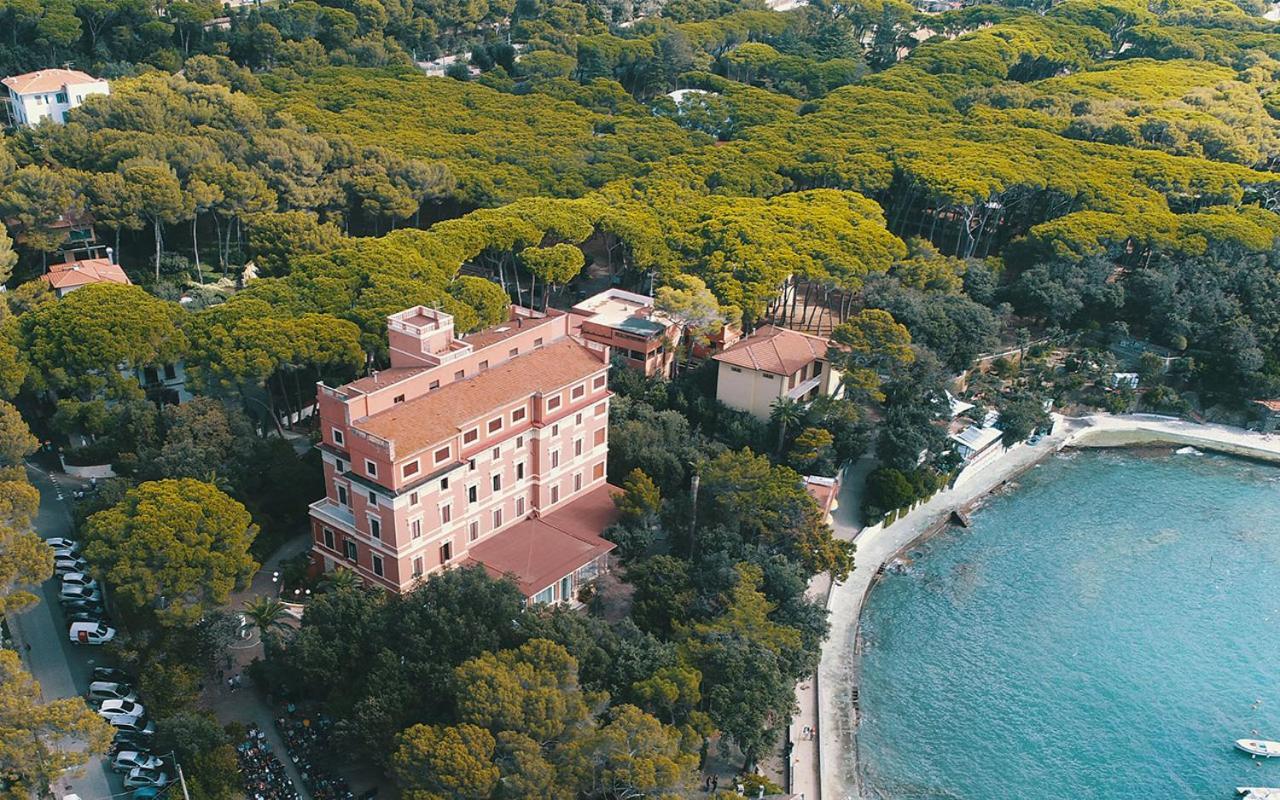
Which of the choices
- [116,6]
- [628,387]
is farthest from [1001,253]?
[116,6]

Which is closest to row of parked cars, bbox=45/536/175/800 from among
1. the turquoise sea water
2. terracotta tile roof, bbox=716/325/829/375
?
the turquoise sea water

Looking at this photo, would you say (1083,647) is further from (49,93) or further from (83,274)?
(49,93)

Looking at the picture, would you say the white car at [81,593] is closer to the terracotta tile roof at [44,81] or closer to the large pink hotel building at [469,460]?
the large pink hotel building at [469,460]

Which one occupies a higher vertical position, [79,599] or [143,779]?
[79,599]

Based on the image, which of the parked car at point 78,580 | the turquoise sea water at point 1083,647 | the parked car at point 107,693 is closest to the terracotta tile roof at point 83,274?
the parked car at point 78,580

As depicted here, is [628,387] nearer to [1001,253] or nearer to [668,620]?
[668,620]

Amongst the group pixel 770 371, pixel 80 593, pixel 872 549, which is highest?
pixel 770 371

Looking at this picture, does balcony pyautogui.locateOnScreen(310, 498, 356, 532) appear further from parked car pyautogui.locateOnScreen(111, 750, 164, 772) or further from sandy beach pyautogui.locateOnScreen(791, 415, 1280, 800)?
sandy beach pyautogui.locateOnScreen(791, 415, 1280, 800)

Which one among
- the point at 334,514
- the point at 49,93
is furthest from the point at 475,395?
the point at 49,93

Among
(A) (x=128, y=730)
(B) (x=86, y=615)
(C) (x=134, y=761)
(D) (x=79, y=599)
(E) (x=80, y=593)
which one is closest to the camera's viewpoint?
(C) (x=134, y=761)
